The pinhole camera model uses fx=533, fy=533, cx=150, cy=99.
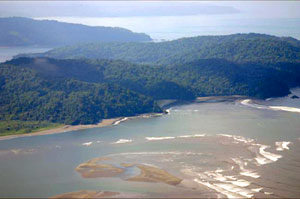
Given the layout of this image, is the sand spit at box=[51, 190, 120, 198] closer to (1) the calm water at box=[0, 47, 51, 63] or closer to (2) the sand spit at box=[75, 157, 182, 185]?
(2) the sand spit at box=[75, 157, 182, 185]

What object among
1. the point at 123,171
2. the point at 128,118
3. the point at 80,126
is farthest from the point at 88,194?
the point at 128,118

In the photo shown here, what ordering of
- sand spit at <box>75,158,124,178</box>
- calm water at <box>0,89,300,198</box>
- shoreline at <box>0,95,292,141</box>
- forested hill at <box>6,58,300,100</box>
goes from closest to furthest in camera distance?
calm water at <box>0,89,300,198</box> < sand spit at <box>75,158,124,178</box> < shoreline at <box>0,95,292,141</box> < forested hill at <box>6,58,300,100</box>

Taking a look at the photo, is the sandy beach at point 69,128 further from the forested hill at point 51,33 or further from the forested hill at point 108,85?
the forested hill at point 51,33

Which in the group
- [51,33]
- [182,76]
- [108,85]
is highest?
[51,33]

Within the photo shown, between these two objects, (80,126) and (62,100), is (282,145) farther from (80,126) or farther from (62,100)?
(62,100)

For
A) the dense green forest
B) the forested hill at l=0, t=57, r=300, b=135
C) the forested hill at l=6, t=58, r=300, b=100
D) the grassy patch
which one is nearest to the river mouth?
the grassy patch
